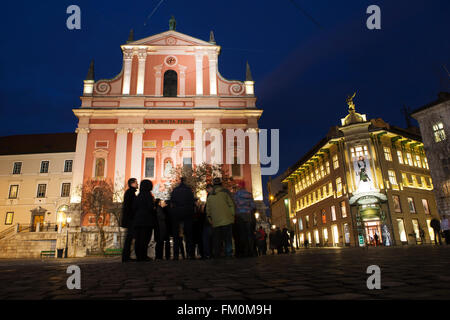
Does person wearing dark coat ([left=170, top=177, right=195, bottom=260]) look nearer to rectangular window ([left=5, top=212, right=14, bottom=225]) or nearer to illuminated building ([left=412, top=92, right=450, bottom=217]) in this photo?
illuminated building ([left=412, top=92, right=450, bottom=217])

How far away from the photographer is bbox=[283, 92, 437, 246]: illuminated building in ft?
91.3

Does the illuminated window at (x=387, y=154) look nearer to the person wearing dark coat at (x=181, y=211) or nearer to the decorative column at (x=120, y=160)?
the decorative column at (x=120, y=160)

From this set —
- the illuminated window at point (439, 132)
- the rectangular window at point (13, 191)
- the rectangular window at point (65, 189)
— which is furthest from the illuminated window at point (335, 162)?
the rectangular window at point (13, 191)

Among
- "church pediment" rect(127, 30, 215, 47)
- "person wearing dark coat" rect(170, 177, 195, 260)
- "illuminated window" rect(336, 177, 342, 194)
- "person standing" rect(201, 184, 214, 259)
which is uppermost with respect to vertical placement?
"church pediment" rect(127, 30, 215, 47)

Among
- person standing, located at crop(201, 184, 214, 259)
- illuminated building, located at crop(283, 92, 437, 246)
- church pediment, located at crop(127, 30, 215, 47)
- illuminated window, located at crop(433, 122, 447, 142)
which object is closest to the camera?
person standing, located at crop(201, 184, 214, 259)

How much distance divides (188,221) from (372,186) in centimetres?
2511

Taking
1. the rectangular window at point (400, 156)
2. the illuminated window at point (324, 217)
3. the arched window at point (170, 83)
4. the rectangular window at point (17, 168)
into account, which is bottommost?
the illuminated window at point (324, 217)

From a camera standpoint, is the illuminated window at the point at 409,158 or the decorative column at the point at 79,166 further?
the illuminated window at the point at 409,158

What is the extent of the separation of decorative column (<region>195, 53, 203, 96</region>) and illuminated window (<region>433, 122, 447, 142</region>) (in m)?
20.4

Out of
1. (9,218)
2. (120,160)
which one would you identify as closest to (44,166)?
(9,218)

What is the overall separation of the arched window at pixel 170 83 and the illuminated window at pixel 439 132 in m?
23.0

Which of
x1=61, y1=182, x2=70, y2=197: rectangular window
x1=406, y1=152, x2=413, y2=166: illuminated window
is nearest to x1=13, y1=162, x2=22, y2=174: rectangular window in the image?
x1=61, y1=182, x2=70, y2=197: rectangular window

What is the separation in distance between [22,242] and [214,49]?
25268 mm

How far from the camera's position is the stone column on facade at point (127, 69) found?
30141 mm
